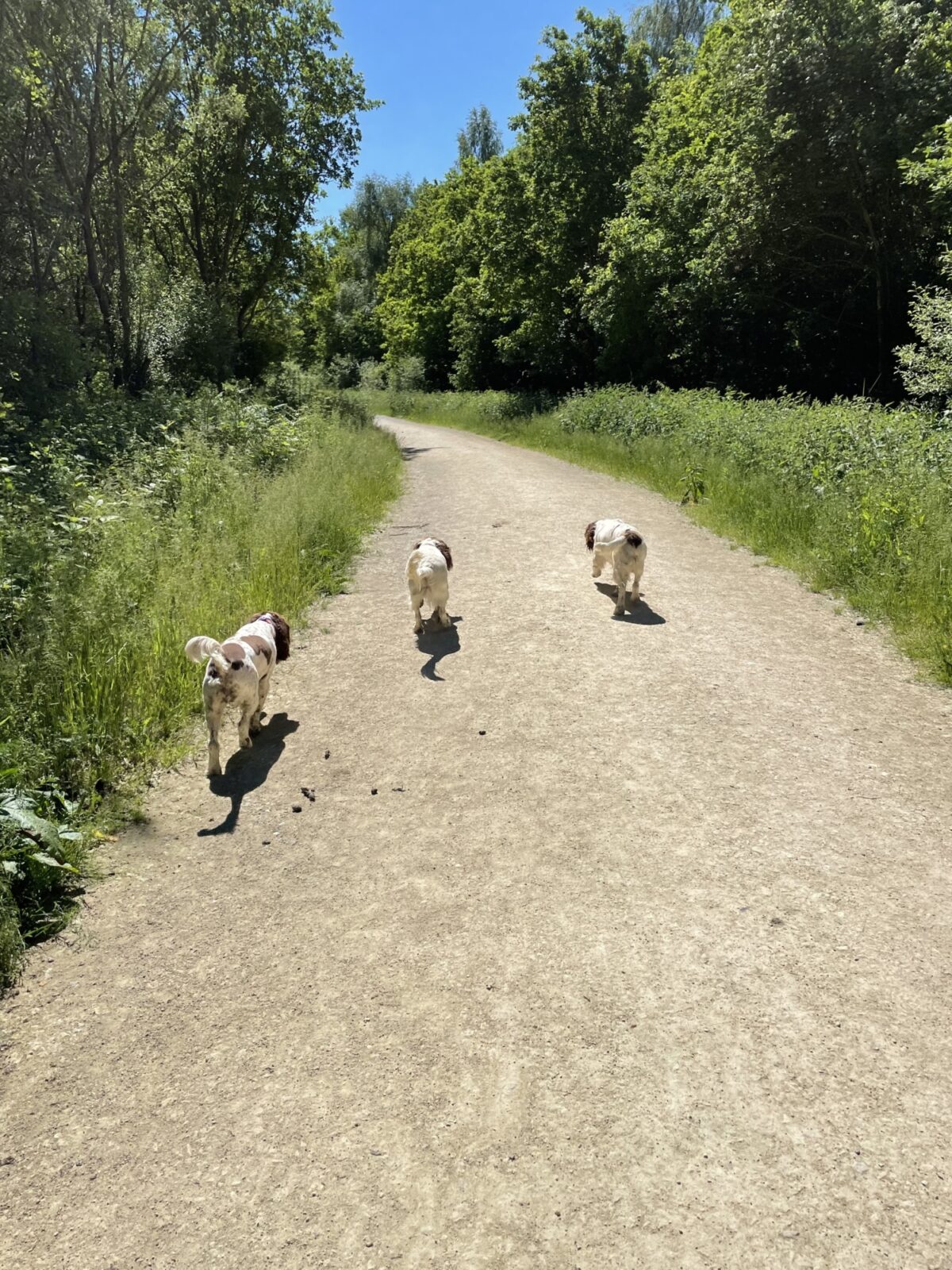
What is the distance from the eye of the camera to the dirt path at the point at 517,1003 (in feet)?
7.05

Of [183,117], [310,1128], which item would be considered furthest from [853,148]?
[310,1128]

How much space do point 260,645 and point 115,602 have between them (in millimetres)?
1316

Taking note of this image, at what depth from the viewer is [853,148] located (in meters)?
17.8

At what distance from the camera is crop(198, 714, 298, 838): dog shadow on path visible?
14.0 ft

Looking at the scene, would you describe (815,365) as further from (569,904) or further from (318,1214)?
(318,1214)

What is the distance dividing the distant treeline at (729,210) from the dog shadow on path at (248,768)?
10.7 meters

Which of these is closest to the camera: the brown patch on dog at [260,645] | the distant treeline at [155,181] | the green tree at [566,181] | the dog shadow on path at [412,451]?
the brown patch on dog at [260,645]

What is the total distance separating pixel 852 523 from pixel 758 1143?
288 inches

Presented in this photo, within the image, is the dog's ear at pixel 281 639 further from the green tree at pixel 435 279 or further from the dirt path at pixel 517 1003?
the green tree at pixel 435 279

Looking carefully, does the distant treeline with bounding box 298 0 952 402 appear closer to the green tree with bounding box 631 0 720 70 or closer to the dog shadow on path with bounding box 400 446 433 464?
the green tree with bounding box 631 0 720 70

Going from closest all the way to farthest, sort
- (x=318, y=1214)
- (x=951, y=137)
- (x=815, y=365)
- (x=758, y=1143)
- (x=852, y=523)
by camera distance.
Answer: (x=318, y=1214), (x=758, y=1143), (x=852, y=523), (x=951, y=137), (x=815, y=365)

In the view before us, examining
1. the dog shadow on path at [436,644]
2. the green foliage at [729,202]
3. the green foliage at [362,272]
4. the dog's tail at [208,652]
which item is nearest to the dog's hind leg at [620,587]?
the dog shadow on path at [436,644]

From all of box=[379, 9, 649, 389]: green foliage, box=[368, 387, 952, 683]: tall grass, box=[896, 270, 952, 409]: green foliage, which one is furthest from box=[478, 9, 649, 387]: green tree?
box=[896, 270, 952, 409]: green foliage

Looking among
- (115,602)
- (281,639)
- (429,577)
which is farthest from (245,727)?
(429,577)
